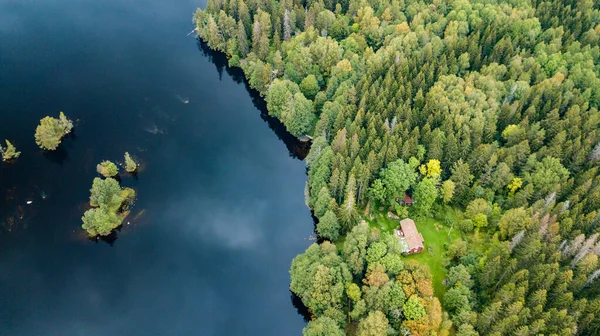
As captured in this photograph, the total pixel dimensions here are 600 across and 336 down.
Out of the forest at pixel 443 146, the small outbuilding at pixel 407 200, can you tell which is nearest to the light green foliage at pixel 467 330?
the forest at pixel 443 146

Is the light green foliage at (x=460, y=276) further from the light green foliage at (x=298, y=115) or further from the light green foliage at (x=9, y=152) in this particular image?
the light green foliage at (x=9, y=152)

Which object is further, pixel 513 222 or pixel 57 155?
pixel 57 155

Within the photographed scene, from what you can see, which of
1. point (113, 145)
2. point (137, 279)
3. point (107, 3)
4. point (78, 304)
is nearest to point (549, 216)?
point (137, 279)

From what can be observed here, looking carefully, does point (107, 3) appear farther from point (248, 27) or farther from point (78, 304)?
point (78, 304)

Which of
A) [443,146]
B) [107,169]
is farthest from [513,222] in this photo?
[107,169]

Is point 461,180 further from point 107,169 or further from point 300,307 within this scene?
point 107,169

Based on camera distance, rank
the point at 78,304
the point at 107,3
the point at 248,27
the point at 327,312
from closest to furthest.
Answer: the point at 327,312 < the point at 78,304 < the point at 248,27 < the point at 107,3
